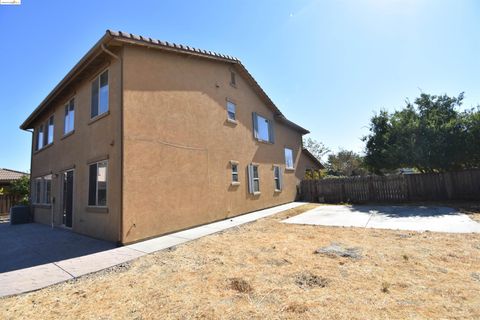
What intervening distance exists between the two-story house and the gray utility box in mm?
419

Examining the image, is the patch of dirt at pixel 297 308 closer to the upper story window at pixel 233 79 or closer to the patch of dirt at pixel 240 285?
the patch of dirt at pixel 240 285

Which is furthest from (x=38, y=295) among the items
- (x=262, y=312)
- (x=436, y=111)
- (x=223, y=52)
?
(x=436, y=111)

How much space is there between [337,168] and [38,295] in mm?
41949

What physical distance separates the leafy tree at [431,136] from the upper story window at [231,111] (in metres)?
10.2

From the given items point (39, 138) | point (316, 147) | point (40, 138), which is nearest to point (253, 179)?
point (40, 138)

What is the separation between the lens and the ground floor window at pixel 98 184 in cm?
808

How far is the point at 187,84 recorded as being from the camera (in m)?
10.1

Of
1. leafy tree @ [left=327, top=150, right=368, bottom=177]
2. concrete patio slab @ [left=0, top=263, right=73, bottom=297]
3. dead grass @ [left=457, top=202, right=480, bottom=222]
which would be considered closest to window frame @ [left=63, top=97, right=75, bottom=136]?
concrete patio slab @ [left=0, top=263, right=73, bottom=297]

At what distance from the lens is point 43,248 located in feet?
23.9

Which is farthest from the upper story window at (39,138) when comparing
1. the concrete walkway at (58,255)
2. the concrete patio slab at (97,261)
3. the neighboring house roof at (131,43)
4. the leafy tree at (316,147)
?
the leafy tree at (316,147)

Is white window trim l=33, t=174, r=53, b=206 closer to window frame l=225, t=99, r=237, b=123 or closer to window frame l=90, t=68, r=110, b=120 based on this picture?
window frame l=90, t=68, r=110, b=120

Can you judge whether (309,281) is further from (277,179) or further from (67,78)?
(277,179)

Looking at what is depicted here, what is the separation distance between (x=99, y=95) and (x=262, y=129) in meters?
9.13

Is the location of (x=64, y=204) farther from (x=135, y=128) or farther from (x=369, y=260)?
(x=369, y=260)
